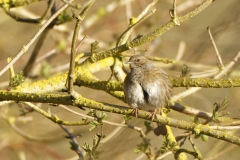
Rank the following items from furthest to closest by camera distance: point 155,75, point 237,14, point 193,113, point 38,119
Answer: point 38,119
point 237,14
point 155,75
point 193,113

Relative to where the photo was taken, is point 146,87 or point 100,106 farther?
point 146,87

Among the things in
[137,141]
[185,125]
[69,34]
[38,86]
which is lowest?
[137,141]

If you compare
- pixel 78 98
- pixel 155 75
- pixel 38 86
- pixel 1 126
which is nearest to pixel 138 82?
pixel 155 75

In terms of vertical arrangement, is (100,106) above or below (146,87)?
below

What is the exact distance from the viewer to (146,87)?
4816 millimetres

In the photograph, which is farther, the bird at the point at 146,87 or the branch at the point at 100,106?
the bird at the point at 146,87

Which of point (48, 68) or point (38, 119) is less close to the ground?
point (48, 68)

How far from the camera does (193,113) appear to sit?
462cm

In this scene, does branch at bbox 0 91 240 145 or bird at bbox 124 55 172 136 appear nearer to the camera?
branch at bbox 0 91 240 145

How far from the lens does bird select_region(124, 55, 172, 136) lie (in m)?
4.54

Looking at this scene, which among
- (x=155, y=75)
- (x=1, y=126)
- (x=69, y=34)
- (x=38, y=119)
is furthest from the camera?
(x=38, y=119)

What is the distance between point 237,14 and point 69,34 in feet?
7.78

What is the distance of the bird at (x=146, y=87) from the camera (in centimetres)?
454

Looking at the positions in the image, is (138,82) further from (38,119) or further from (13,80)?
(38,119)
